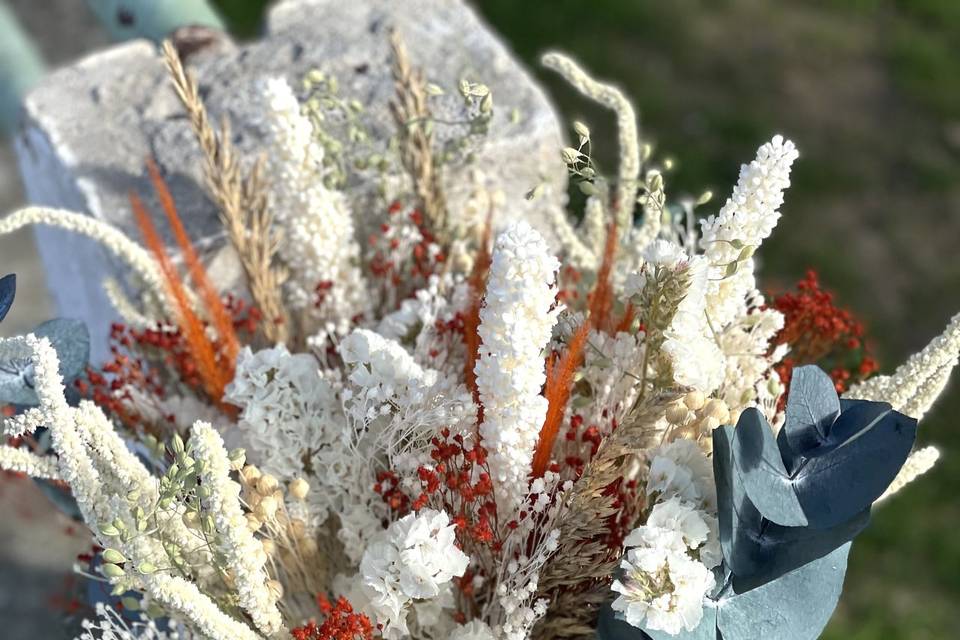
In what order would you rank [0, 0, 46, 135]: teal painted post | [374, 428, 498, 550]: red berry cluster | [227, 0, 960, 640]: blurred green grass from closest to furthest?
1. [374, 428, 498, 550]: red berry cluster
2. [0, 0, 46, 135]: teal painted post
3. [227, 0, 960, 640]: blurred green grass

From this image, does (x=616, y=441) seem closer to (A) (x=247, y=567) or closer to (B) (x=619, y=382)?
(B) (x=619, y=382)

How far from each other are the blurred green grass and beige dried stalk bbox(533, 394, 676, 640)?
142 cm

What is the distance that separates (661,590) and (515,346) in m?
0.20

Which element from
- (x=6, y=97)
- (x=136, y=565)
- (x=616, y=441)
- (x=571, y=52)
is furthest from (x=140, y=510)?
(x=571, y=52)

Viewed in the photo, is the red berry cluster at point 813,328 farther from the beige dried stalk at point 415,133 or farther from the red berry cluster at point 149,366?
the red berry cluster at point 149,366

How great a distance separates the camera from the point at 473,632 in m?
0.85

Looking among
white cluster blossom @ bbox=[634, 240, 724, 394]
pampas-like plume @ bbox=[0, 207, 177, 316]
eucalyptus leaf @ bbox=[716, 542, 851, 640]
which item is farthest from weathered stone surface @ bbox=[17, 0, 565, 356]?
eucalyptus leaf @ bbox=[716, 542, 851, 640]

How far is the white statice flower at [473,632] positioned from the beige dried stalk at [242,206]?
1.22 ft

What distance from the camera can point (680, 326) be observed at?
0.77 metres

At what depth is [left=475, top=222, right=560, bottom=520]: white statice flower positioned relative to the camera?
2.29 ft

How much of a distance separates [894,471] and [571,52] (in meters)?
2.42

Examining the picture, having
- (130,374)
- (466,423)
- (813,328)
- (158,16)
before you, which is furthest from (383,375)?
(158,16)

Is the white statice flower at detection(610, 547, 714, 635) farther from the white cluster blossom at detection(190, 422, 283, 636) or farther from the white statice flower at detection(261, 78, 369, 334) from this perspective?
the white statice flower at detection(261, 78, 369, 334)

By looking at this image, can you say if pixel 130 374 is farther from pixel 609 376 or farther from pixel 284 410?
pixel 609 376
